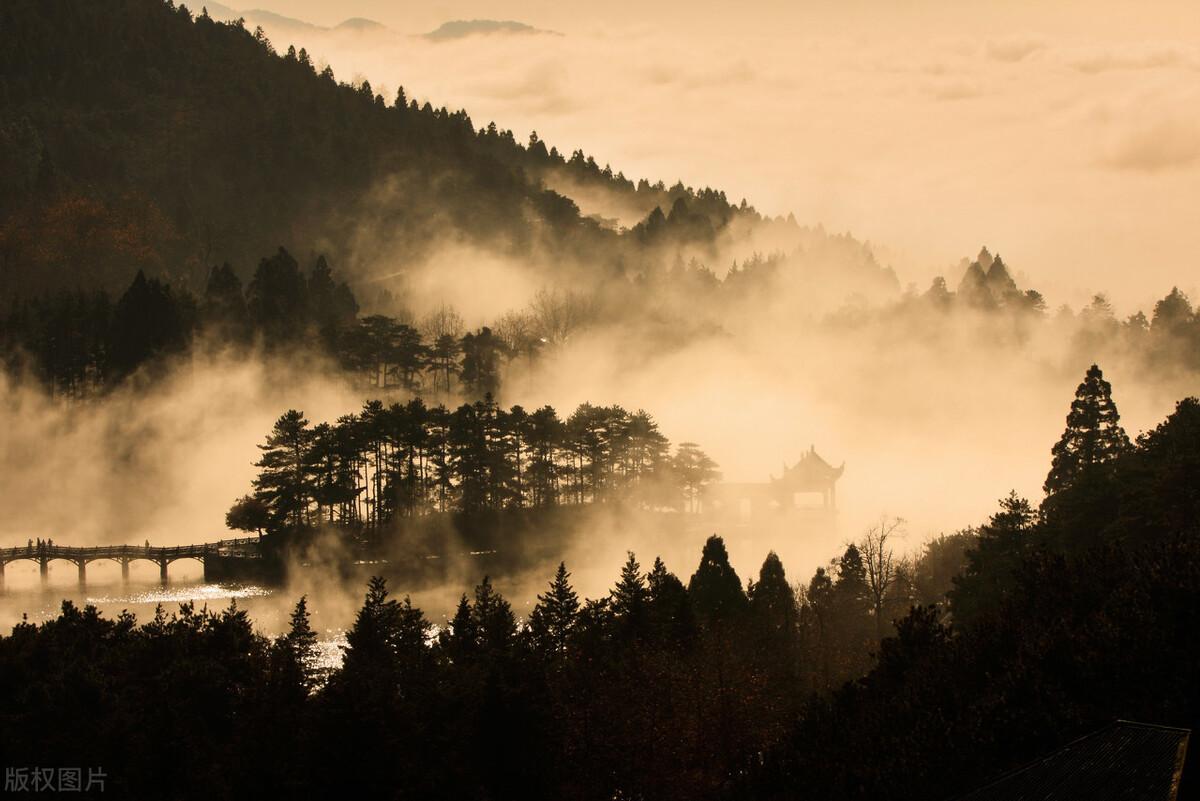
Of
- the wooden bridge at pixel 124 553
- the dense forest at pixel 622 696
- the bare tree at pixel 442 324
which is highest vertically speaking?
the bare tree at pixel 442 324

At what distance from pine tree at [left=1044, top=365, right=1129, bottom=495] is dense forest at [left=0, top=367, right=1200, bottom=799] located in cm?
1657

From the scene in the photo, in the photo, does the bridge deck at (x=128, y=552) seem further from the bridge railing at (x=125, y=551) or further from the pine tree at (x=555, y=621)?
the pine tree at (x=555, y=621)

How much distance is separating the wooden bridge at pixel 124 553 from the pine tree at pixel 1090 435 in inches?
2351

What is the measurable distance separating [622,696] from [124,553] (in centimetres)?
6623

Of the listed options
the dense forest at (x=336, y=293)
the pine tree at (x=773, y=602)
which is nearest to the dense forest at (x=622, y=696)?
the pine tree at (x=773, y=602)

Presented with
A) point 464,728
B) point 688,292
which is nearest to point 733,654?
point 464,728

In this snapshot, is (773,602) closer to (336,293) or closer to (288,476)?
(288,476)

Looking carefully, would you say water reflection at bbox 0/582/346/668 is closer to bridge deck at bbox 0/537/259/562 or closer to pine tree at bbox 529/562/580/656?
bridge deck at bbox 0/537/259/562

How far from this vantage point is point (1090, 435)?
259 ft

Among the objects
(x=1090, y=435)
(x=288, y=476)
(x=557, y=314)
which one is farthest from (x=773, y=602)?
(x=557, y=314)

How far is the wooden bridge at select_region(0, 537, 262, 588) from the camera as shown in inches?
4001

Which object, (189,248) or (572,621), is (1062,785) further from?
(189,248)

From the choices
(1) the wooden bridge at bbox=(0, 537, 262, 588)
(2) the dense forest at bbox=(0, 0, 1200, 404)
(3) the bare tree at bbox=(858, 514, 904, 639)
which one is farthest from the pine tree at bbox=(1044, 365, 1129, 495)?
(2) the dense forest at bbox=(0, 0, 1200, 404)

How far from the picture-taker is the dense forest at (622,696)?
39.6m
